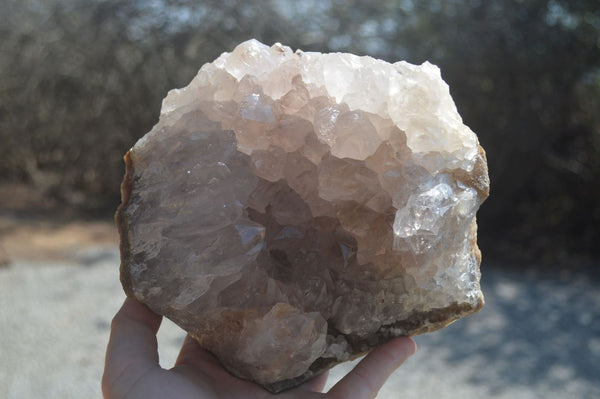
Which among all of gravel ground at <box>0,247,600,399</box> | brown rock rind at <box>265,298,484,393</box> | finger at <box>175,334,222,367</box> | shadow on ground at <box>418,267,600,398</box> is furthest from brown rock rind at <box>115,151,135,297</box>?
shadow on ground at <box>418,267,600,398</box>

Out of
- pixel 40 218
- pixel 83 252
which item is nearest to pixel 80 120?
pixel 40 218

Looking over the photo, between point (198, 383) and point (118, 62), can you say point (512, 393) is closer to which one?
point (198, 383)

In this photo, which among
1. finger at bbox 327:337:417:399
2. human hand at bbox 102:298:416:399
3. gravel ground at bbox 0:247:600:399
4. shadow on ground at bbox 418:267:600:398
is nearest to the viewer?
human hand at bbox 102:298:416:399

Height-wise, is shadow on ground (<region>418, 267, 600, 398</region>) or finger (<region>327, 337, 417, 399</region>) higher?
finger (<region>327, 337, 417, 399</region>)

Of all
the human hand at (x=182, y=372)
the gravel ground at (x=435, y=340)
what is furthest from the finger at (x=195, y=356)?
the gravel ground at (x=435, y=340)

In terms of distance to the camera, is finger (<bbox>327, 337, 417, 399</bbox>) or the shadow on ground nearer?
finger (<bbox>327, 337, 417, 399</bbox>)

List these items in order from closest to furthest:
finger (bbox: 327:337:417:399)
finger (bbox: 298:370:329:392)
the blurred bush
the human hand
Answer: the human hand → finger (bbox: 327:337:417:399) → finger (bbox: 298:370:329:392) → the blurred bush

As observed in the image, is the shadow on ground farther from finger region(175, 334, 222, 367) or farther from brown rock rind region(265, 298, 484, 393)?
finger region(175, 334, 222, 367)

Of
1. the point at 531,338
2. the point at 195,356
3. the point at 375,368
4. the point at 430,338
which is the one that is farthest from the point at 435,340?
the point at 195,356

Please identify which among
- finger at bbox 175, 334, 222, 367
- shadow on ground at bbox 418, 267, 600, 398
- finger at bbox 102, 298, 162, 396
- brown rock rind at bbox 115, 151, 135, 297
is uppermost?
brown rock rind at bbox 115, 151, 135, 297
